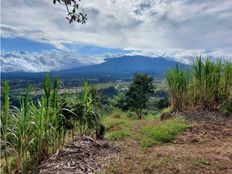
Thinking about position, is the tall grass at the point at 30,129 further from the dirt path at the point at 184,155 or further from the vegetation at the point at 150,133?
the vegetation at the point at 150,133

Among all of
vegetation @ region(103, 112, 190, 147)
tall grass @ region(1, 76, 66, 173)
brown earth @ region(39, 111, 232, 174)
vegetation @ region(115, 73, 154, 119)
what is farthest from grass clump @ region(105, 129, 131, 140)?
vegetation @ region(115, 73, 154, 119)


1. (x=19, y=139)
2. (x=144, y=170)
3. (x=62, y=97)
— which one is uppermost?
(x=62, y=97)

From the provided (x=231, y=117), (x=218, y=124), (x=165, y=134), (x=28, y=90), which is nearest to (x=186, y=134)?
(x=165, y=134)

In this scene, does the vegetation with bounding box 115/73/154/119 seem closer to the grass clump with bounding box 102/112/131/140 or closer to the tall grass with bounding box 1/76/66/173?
the grass clump with bounding box 102/112/131/140

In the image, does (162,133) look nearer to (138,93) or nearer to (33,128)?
(33,128)

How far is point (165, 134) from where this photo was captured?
7492 millimetres

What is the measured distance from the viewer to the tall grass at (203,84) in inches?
424

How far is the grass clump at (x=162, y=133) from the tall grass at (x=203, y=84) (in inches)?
93.3

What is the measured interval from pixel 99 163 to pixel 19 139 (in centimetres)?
122

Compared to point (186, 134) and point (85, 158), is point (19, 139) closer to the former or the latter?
point (85, 158)

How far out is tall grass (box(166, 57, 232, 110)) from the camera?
10.8 metres

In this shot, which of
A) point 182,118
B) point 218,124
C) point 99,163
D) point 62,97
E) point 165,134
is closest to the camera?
point 99,163

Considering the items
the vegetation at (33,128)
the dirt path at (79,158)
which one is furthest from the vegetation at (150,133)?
the vegetation at (33,128)

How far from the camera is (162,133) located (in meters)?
7.53
